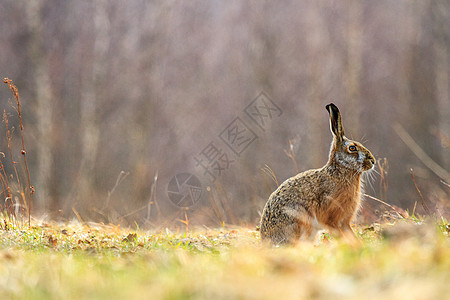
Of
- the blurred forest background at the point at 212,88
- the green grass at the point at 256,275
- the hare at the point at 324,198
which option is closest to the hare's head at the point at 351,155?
the hare at the point at 324,198

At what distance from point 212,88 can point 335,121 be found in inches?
561

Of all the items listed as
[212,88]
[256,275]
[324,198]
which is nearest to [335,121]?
[324,198]

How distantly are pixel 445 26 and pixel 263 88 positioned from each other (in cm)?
619

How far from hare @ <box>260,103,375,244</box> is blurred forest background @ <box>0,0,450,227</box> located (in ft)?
31.0

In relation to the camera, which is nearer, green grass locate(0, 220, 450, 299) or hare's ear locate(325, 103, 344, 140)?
green grass locate(0, 220, 450, 299)

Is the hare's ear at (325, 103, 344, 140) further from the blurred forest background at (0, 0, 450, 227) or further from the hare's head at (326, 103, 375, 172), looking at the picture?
the blurred forest background at (0, 0, 450, 227)

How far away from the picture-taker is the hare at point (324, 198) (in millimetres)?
5148

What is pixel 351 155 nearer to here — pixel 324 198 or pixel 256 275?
pixel 324 198

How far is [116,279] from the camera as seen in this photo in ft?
9.66

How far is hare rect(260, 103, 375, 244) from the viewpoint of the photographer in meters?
5.15

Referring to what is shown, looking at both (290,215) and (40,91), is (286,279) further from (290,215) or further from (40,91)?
(40,91)

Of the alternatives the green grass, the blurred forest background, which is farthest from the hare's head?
the blurred forest background

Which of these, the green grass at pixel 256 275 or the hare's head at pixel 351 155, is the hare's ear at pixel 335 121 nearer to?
the hare's head at pixel 351 155

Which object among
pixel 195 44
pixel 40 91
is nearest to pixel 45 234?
pixel 40 91
